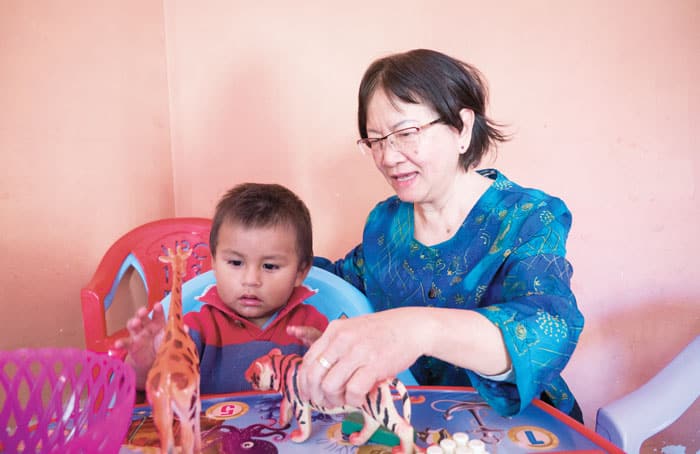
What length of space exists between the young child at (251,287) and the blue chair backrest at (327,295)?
0.42 ft

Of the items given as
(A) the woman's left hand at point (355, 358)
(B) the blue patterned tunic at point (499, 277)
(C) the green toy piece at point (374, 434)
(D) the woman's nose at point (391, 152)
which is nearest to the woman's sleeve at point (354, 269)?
(B) the blue patterned tunic at point (499, 277)

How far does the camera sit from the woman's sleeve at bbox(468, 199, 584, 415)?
0.71 m

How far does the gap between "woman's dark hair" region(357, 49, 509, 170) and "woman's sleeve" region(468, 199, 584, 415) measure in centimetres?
27

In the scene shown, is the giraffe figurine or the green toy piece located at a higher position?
the giraffe figurine

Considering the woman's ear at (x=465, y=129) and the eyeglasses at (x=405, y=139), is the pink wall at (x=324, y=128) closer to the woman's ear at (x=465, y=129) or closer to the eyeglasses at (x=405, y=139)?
the woman's ear at (x=465, y=129)

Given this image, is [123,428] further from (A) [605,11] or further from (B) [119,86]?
(A) [605,11]

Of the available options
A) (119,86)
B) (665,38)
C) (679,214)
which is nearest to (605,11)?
(665,38)

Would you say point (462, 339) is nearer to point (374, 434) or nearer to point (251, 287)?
point (374, 434)

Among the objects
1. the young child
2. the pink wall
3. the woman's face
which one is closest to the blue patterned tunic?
the woman's face

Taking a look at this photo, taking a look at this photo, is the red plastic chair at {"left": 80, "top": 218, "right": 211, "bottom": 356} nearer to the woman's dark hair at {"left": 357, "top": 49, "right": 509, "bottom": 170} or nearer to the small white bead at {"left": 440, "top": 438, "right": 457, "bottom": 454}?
the woman's dark hair at {"left": 357, "top": 49, "right": 509, "bottom": 170}

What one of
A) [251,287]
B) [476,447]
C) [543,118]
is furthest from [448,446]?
[543,118]

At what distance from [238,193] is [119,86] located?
26.8 inches

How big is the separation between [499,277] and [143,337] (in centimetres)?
61

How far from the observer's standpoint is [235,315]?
1.03 metres
